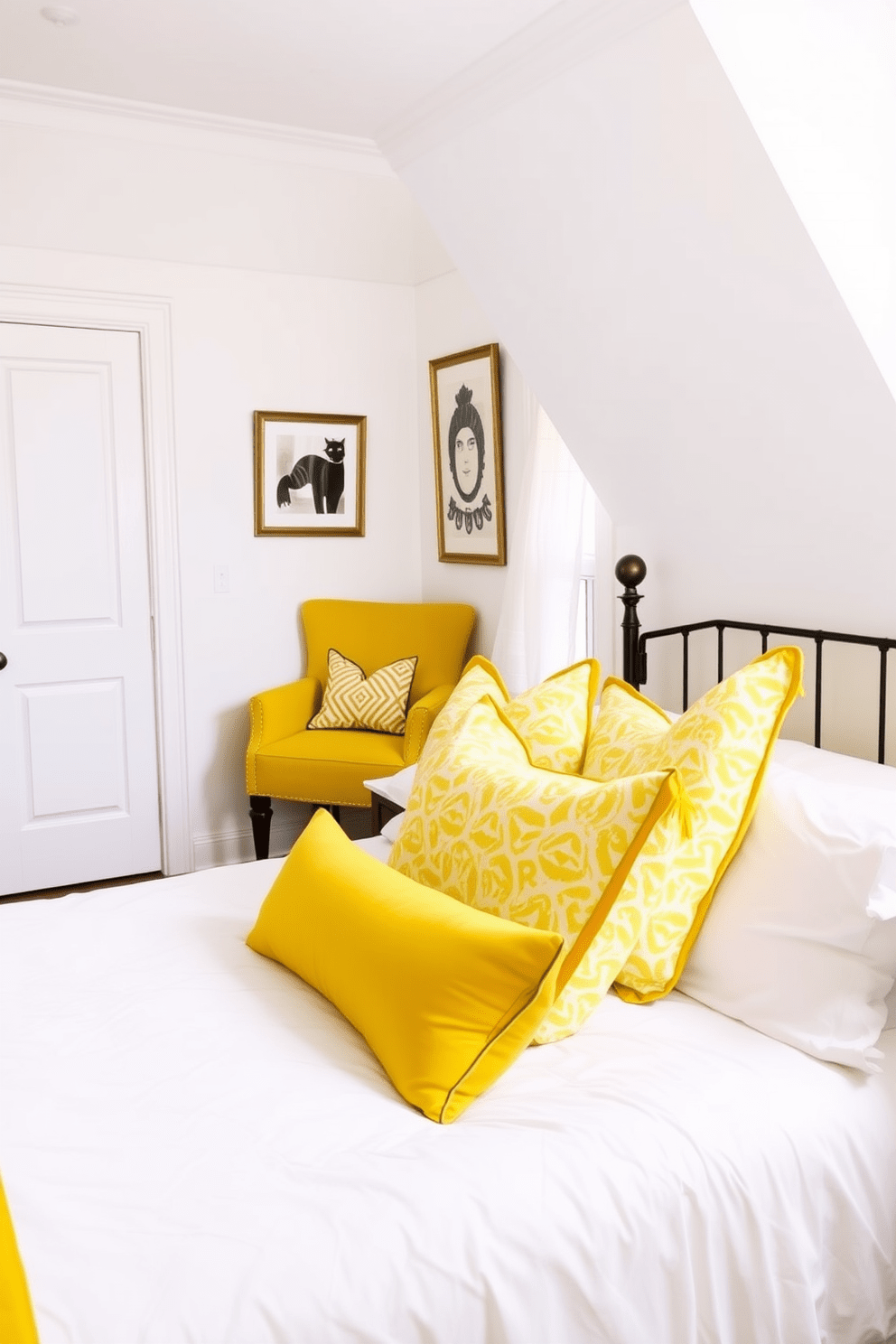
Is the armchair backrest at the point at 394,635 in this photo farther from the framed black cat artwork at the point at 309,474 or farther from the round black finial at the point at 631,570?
the round black finial at the point at 631,570

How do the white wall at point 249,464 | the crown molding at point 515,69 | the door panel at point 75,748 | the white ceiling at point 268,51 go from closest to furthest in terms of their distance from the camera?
the crown molding at point 515,69
the white ceiling at point 268,51
the door panel at point 75,748
the white wall at point 249,464

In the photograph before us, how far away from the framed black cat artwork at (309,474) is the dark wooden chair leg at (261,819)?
3.18 feet

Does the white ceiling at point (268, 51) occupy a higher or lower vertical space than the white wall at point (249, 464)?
higher

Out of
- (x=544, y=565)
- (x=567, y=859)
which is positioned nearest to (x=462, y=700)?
(x=567, y=859)

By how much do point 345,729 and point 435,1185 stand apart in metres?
2.83

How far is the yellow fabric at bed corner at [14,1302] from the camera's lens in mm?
911

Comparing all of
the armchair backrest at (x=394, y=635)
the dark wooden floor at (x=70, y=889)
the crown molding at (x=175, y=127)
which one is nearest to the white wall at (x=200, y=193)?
the crown molding at (x=175, y=127)

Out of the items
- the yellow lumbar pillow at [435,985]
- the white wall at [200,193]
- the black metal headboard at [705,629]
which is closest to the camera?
the yellow lumbar pillow at [435,985]

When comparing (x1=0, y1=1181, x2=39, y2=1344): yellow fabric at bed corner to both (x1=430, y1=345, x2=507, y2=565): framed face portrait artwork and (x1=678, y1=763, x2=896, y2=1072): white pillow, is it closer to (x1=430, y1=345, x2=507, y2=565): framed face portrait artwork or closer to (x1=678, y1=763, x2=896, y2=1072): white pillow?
(x1=678, y1=763, x2=896, y2=1072): white pillow

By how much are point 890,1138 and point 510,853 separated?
577mm

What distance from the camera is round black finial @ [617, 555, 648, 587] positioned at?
256 centimetres

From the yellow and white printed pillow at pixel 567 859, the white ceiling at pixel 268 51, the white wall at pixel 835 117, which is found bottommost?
the yellow and white printed pillow at pixel 567 859

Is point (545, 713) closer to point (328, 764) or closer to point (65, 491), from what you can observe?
point (328, 764)

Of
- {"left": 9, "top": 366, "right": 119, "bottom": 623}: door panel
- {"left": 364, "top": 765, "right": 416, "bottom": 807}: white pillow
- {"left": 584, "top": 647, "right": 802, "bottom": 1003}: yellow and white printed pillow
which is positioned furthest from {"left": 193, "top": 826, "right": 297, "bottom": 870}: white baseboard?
{"left": 584, "top": 647, "right": 802, "bottom": 1003}: yellow and white printed pillow
